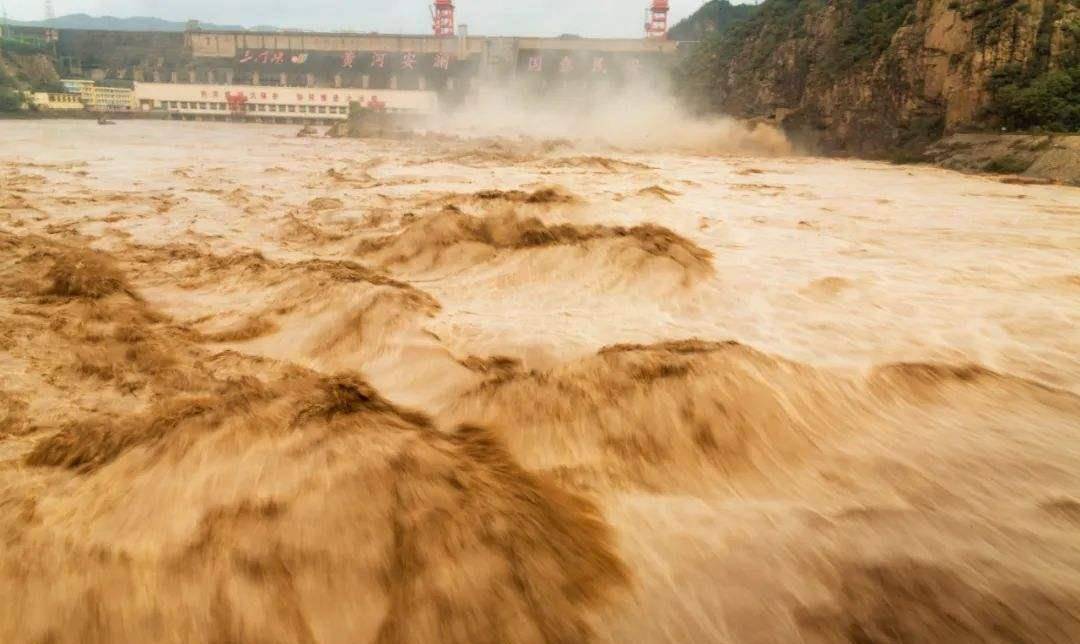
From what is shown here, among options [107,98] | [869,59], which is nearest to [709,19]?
[869,59]

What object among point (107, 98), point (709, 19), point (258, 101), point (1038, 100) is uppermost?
point (709, 19)

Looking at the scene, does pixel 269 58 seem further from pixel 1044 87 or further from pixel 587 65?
pixel 1044 87

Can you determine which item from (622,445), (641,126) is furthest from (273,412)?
(641,126)

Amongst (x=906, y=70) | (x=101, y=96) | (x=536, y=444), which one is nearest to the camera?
(x=536, y=444)

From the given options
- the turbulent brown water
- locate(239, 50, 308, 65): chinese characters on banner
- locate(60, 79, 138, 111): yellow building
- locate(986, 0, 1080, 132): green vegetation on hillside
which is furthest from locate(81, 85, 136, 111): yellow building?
locate(986, 0, 1080, 132): green vegetation on hillside

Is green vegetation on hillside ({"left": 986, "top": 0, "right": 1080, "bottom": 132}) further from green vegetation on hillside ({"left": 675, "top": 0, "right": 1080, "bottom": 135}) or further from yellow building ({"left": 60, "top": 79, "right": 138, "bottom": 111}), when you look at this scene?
yellow building ({"left": 60, "top": 79, "right": 138, "bottom": 111})

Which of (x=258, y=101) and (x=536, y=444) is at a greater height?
(x=258, y=101)

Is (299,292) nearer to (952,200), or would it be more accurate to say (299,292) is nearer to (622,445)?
(622,445)
